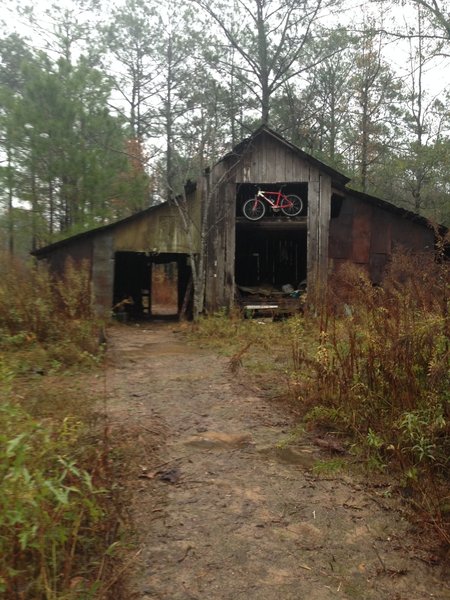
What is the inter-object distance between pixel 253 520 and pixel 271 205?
11642 millimetres

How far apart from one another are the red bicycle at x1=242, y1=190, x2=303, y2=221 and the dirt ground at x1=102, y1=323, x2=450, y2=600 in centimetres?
948

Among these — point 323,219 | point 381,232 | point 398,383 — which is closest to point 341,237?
point 323,219

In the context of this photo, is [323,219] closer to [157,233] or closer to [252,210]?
[252,210]

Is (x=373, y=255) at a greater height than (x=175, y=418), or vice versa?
(x=373, y=255)

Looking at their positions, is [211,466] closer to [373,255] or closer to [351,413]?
[351,413]

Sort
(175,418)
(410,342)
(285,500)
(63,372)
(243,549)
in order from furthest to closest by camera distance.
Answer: (63,372)
(175,418)
(410,342)
(285,500)
(243,549)

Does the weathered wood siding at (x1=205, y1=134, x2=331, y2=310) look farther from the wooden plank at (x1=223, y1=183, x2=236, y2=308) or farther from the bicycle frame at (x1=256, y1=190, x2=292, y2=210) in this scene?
the bicycle frame at (x1=256, y1=190, x2=292, y2=210)

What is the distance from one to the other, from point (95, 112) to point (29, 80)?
2.20 metres

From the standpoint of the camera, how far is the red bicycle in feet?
43.8

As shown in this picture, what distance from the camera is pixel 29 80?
1427 cm

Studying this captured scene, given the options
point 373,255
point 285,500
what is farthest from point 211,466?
point 373,255

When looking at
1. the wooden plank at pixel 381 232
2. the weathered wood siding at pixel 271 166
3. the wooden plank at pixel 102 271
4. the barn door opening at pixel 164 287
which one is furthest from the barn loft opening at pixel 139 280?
the wooden plank at pixel 381 232

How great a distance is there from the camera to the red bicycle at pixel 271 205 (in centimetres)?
1336

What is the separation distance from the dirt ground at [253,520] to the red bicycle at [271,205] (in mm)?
9477
